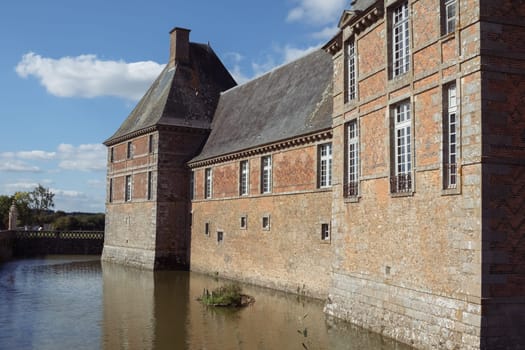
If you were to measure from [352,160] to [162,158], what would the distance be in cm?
1499

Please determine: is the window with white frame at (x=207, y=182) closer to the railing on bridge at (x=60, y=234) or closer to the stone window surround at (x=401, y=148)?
the stone window surround at (x=401, y=148)

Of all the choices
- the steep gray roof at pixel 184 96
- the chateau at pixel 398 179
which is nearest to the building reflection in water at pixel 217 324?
the chateau at pixel 398 179

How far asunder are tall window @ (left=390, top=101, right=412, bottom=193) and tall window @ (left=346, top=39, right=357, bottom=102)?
7.69 feet

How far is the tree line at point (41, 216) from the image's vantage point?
2107 inches

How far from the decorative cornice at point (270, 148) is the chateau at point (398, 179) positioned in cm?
7

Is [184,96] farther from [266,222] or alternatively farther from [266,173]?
[266,222]

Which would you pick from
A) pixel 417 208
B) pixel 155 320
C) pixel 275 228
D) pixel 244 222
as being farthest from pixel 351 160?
pixel 244 222

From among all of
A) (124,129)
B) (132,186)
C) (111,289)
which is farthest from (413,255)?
(124,129)

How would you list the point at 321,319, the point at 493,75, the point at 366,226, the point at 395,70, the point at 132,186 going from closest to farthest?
the point at 493,75 < the point at 395,70 < the point at 366,226 < the point at 321,319 < the point at 132,186

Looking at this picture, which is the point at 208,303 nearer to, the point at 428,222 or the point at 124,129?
the point at 428,222

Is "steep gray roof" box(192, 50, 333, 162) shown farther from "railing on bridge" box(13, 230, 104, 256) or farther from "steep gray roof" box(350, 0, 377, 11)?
"railing on bridge" box(13, 230, 104, 256)

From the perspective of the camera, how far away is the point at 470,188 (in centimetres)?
965

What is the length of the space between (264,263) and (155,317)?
6018 millimetres

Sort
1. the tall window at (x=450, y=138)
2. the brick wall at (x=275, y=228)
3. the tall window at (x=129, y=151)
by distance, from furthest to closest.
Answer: the tall window at (x=129, y=151)
the brick wall at (x=275, y=228)
the tall window at (x=450, y=138)
